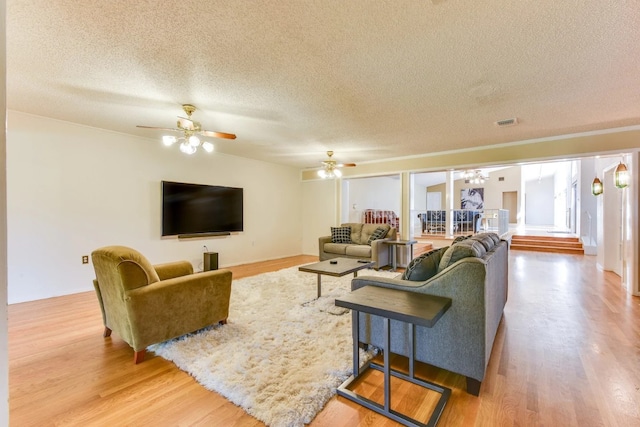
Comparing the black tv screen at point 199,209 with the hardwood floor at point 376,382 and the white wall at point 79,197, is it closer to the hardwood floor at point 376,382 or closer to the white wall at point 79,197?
the white wall at point 79,197

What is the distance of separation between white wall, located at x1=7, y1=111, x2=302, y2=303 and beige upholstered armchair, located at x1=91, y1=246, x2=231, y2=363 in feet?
6.76

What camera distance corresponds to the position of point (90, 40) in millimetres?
2080

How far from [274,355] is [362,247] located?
357 cm

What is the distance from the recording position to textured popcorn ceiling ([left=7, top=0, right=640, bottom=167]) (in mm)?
1793

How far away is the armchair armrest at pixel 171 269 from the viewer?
9.64 feet

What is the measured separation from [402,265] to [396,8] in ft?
16.4

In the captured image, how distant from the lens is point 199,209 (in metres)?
5.48

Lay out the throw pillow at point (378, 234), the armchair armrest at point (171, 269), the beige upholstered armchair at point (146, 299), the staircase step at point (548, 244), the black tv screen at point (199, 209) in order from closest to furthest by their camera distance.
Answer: the beige upholstered armchair at point (146, 299) → the armchair armrest at point (171, 269) → the black tv screen at point (199, 209) → the throw pillow at point (378, 234) → the staircase step at point (548, 244)

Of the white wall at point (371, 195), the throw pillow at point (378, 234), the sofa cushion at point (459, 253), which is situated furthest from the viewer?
the white wall at point (371, 195)

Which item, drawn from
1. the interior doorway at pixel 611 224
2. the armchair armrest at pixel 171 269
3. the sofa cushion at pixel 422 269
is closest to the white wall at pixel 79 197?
the armchair armrest at pixel 171 269

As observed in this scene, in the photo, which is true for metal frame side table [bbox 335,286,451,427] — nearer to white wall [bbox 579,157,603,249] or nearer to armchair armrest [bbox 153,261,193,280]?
armchair armrest [bbox 153,261,193,280]

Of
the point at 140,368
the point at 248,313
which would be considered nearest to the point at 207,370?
the point at 140,368

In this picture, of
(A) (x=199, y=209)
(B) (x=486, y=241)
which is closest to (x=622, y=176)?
(B) (x=486, y=241)

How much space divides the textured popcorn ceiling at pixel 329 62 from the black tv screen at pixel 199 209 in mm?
1484
